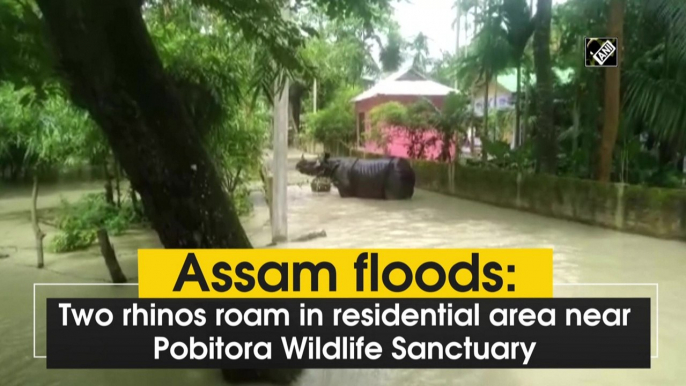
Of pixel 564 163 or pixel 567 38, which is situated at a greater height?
pixel 567 38

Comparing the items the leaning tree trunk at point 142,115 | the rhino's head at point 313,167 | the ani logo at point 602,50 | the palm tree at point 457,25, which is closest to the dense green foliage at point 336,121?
the rhino's head at point 313,167

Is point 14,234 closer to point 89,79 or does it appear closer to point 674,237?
point 89,79

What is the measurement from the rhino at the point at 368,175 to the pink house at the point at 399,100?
577 millimetres

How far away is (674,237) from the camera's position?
5402 mm

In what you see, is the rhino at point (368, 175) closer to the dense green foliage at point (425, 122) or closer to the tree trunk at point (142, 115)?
the dense green foliage at point (425, 122)

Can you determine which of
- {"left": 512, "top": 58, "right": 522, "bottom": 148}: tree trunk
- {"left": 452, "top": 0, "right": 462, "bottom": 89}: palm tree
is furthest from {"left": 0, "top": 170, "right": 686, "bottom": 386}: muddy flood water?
{"left": 452, "top": 0, "right": 462, "bottom": 89}: palm tree

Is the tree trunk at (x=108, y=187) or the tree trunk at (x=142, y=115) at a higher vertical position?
the tree trunk at (x=142, y=115)

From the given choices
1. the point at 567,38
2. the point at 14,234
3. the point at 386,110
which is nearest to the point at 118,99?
the point at 14,234

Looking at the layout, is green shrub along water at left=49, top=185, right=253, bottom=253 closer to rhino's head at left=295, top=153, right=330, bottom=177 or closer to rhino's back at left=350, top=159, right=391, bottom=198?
rhino's back at left=350, top=159, right=391, bottom=198

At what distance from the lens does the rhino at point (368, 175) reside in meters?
8.34

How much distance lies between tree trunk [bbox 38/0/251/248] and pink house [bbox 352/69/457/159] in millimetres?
6579

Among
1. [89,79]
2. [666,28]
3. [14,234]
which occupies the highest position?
[666,28]

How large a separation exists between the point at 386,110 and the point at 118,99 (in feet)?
23.1

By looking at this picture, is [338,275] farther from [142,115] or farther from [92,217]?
[92,217]
